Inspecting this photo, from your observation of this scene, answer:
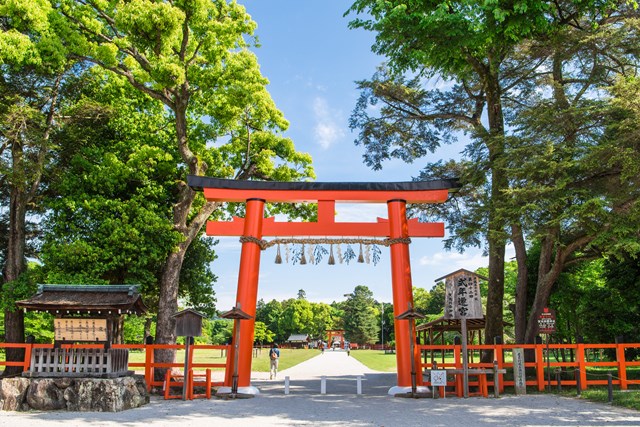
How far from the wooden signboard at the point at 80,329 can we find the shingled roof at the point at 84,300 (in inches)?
8.6

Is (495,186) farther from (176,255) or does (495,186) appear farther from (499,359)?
(176,255)

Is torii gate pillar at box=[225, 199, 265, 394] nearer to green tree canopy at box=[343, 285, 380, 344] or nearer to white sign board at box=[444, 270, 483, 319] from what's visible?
white sign board at box=[444, 270, 483, 319]

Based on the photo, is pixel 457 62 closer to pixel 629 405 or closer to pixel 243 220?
pixel 243 220

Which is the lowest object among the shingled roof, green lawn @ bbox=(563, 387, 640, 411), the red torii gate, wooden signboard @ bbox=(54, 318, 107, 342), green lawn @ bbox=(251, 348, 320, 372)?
green lawn @ bbox=(251, 348, 320, 372)

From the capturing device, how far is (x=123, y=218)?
15.8 meters

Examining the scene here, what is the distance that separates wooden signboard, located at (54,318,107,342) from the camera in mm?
10953

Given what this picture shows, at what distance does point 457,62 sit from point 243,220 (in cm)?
732

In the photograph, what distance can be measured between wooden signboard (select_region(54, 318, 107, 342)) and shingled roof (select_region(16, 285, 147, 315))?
22 cm

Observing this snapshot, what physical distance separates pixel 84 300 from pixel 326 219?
21.5 feet

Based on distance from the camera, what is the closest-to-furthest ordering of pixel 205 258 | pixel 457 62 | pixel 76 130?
pixel 457 62 → pixel 76 130 → pixel 205 258

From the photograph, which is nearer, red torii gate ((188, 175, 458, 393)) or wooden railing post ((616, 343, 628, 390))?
wooden railing post ((616, 343, 628, 390))

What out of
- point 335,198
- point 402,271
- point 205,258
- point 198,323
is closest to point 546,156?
point 402,271

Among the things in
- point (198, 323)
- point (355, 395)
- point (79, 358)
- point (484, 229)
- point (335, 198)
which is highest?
point (335, 198)

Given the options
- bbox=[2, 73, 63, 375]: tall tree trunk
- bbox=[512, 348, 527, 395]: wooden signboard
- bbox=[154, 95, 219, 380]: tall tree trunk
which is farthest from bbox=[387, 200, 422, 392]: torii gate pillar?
bbox=[2, 73, 63, 375]: tall tree trunk
